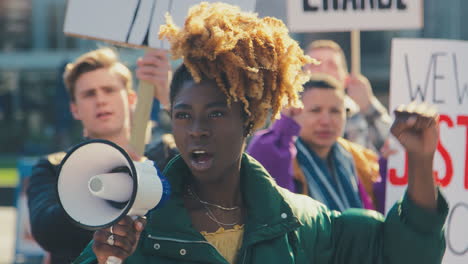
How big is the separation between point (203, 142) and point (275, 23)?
1.28 feet

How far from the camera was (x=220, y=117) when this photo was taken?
230 centimetres

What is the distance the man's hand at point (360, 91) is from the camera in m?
5.32

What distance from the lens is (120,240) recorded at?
2002mm

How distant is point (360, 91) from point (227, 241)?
3.17m

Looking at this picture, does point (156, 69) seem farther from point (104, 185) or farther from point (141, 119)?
point (104, 185)

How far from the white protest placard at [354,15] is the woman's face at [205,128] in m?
2.47

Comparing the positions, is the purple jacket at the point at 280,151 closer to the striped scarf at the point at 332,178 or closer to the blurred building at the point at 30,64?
the striped scarf at the point at 332,178

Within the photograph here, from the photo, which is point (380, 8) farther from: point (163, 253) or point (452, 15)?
point (452, 15)

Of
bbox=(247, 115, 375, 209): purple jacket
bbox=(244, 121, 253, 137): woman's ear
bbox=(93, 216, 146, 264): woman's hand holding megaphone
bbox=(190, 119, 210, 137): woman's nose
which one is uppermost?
bbox=(190, 119, 210, 137): woman's nose

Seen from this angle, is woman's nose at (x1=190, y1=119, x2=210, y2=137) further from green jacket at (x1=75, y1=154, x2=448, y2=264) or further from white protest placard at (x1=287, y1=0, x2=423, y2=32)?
white protest placard at (x1=287, y1=0, x2=423, y2=32)

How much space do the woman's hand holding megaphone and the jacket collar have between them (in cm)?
22

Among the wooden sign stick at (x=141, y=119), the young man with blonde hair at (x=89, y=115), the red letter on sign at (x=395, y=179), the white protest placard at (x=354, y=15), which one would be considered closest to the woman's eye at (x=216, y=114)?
the young man with blonde hair at (x=89, y=115)

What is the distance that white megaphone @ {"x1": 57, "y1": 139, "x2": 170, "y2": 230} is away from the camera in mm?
1975

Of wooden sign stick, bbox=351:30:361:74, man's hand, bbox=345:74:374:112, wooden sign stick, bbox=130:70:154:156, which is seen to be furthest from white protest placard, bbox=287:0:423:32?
wooden sign stick, bbox=130:70:154:156
